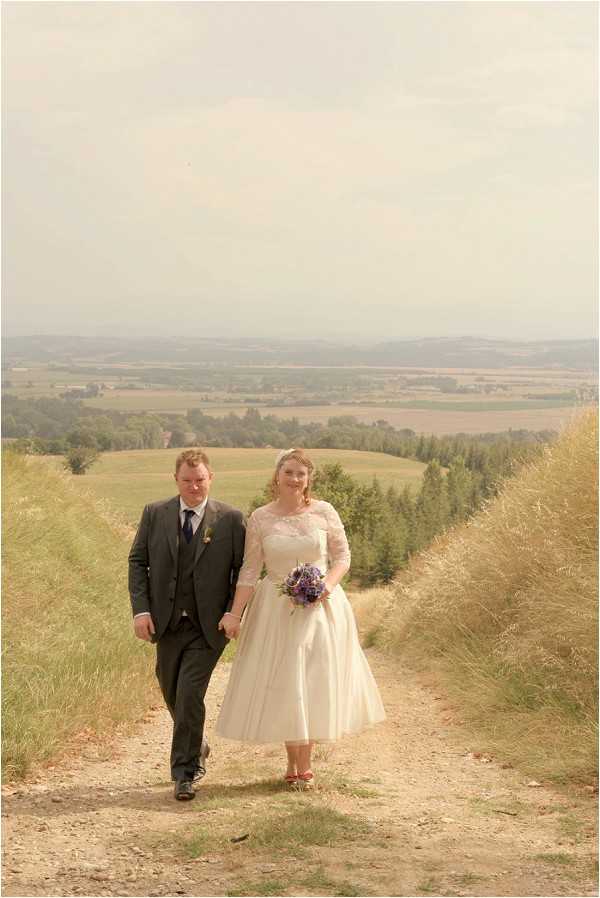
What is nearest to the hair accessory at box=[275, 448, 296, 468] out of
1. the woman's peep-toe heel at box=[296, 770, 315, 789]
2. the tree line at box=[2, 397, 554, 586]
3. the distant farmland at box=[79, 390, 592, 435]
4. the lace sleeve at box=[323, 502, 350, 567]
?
the lace sleeve at box=[323, 502, 350, 567]

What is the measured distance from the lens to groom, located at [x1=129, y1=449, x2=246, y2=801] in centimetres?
698

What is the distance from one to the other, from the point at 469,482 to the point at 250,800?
3795 cm

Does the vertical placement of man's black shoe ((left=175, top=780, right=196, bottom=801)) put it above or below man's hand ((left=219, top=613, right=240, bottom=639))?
below

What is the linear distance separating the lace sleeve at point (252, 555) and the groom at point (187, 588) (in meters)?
0.08

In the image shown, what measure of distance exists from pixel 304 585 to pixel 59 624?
19.6 feet

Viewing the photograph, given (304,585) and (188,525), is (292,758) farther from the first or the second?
(188,525)

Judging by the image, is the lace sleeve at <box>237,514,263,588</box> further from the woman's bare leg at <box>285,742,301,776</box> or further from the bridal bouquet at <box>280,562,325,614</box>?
the woman's bare leg at <box>285,742,301,776</box>

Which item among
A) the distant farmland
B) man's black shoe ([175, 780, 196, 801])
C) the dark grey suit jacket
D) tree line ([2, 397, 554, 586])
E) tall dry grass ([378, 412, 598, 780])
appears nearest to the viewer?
man's black shoe ([175, 780, 196, 801])

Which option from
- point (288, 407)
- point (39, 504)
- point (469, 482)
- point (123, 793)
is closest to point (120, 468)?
point (469, 482)

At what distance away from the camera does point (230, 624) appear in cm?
696

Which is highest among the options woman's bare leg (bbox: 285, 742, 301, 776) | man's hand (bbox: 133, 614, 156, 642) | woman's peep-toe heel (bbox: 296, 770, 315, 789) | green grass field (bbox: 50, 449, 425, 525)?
man's hand (bbox: 133, 614, 156, 642)

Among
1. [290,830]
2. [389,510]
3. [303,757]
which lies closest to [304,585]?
[303,757]

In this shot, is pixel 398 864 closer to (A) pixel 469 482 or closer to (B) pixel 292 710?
(B) pixel 292 710

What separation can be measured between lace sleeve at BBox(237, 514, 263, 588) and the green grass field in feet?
85.8
